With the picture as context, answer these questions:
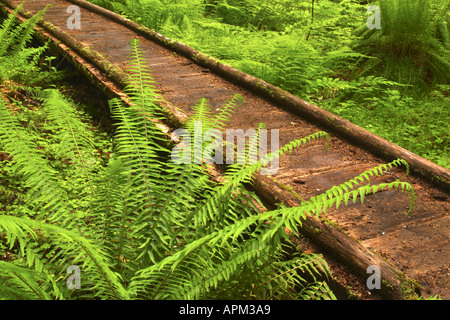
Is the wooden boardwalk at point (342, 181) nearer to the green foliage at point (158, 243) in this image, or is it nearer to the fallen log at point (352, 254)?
the fallen log at point (352, 254)

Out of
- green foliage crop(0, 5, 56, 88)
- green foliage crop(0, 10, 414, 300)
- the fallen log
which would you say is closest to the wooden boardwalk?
the fallen log

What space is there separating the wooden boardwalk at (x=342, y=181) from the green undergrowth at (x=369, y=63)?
1227 mm

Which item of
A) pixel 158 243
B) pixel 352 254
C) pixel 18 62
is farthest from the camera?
pixel 18 62

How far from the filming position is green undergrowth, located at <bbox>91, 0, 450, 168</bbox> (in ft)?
16.7

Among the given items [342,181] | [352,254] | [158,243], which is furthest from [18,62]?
[352,254]

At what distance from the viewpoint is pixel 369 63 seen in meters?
6.68

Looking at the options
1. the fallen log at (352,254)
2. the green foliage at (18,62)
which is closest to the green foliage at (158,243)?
the fallen log at (352,254)

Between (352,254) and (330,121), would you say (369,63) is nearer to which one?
(330,121)

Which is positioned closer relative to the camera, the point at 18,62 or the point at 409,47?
the point at 18,62

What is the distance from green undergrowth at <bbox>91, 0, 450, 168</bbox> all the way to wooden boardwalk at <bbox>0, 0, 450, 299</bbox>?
48.3 inches

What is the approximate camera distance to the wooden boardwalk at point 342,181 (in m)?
2.14

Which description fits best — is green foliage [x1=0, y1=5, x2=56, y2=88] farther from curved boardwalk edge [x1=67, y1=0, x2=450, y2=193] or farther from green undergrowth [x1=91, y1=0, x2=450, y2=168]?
green undergrowth [x1=91, y1=0, x2=450, y2=168]

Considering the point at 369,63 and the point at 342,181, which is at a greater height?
the point at 369,63

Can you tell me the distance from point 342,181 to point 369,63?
441 centimetres
